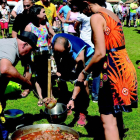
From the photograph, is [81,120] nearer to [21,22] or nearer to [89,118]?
[89,118]

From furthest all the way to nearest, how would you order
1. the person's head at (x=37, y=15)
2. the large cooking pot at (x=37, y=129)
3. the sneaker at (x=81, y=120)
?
the person's head at (x=37, y=15), the sneaker at (x=81, y=120), the large cooking pot at (x=37, y=129)

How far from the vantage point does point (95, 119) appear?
438 cm

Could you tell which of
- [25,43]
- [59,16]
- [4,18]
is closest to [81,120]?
[25,43]

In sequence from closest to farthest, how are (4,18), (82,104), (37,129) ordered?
(37,129)
(82,104)
(4,18)

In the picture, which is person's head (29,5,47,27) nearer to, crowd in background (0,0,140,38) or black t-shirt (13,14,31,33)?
black t-shirt (13,14,31,33)

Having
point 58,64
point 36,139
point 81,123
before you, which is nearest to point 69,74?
point 58,64

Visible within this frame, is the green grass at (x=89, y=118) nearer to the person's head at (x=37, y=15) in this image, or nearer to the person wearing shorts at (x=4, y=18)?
the person's head at (x=37, y=15)

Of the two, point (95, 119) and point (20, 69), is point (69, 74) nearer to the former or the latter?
point (95, 119)

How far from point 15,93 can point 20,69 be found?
1.99 meters

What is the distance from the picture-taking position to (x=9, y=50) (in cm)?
253

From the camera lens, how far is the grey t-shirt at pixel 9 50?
8.12 ft

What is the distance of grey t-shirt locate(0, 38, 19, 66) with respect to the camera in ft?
8.12

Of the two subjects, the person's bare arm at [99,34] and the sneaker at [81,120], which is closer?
the person's bare arm at [99,34]

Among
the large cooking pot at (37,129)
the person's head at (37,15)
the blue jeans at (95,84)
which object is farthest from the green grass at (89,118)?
the person's head at (37,15)
